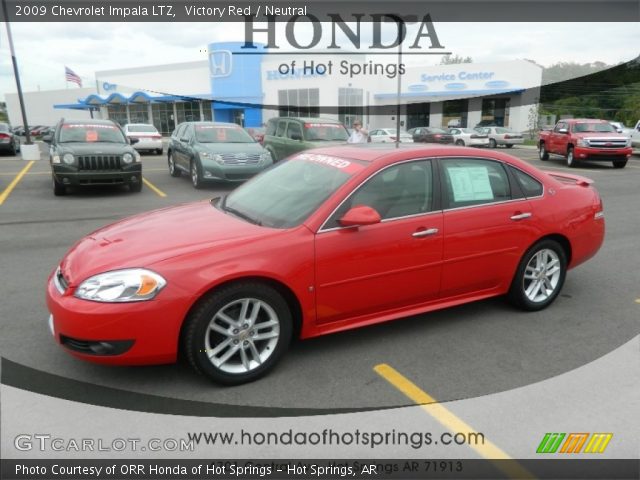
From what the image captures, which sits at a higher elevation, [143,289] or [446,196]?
[446,196]

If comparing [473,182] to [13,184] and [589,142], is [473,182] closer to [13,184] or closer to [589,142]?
[13,184]

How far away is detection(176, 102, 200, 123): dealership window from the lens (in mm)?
50088

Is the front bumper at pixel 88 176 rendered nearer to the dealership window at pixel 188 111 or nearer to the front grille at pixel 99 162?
the front grille at pixel 99 162

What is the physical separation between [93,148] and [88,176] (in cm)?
69

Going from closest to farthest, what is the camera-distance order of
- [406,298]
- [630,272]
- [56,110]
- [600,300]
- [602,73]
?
1. [406,298]
2. [600,300]
3. [630,272]
4. [602,73]
5. [56,110]

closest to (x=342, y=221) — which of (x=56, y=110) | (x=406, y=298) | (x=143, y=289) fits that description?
(x=406, y=298)

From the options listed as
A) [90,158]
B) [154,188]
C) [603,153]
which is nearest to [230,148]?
[154,188]

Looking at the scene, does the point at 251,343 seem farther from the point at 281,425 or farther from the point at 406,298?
the point at 406,298

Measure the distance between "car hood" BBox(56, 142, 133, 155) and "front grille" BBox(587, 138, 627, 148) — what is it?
50.4 feet

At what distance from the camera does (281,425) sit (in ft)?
9.86

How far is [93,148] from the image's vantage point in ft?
36.0

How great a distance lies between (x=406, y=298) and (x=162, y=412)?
1.95m

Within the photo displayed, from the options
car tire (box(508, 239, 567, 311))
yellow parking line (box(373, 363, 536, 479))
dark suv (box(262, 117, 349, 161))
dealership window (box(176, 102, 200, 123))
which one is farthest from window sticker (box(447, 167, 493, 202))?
dealership window (box(176, 102, 200, 123))

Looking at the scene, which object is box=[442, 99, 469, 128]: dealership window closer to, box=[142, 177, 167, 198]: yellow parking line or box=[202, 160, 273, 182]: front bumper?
box=[142, 177, 167, 198]: yellow parking line
